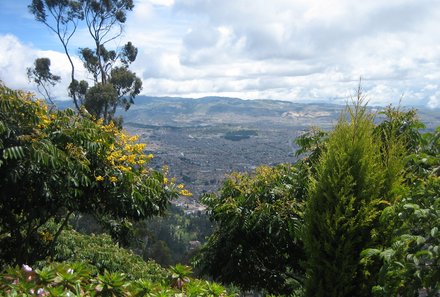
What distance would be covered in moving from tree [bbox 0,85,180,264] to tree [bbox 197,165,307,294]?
3.35 ft

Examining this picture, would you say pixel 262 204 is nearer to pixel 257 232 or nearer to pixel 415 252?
pixel 257 232

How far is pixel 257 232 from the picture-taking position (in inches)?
245

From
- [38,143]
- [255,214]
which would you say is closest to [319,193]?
[255,214]

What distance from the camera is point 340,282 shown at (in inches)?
150

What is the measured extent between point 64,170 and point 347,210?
130 inches

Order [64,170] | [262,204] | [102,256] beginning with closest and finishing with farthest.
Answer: [64,170] → [262,204] → [102,256]

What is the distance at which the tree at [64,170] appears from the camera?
4.64 metres

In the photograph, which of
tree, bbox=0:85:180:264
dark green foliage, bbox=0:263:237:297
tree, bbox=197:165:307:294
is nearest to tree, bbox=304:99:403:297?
dark green foliage, bbox=0:263:237:297

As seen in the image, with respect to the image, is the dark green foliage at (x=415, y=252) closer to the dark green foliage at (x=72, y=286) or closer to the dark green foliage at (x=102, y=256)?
the dark green foliage at (x=72, y=286)

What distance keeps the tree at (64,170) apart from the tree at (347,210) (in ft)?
8.14

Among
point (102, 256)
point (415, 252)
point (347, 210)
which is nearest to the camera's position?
point (415, 252)

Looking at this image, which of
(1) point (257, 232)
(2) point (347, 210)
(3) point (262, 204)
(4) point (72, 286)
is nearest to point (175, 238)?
(1) point (257, 232)

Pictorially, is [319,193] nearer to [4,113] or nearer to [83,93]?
[4,113]

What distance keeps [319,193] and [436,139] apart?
44.0 inches
